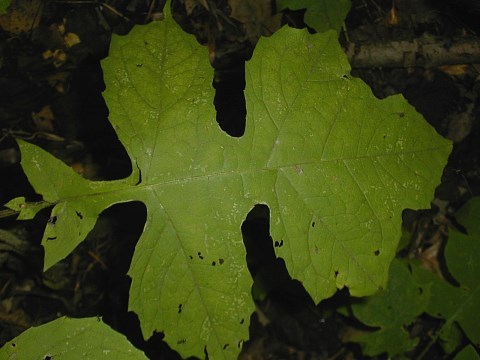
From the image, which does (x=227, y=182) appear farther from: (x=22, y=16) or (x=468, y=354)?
(x=468, y=354)

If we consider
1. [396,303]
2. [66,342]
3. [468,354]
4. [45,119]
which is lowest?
[468,354]

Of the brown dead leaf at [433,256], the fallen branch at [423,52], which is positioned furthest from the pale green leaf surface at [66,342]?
the brown dead leaf at [433,256]

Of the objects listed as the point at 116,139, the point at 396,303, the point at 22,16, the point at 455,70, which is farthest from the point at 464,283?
the point at 22,16

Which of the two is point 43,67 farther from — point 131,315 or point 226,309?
point 226,309


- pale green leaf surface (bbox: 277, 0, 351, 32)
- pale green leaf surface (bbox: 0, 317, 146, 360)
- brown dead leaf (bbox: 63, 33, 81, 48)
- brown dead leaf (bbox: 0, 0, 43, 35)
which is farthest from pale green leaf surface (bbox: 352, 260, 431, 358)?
brown dead leaf (bbox: 0, 0, 43, 35)

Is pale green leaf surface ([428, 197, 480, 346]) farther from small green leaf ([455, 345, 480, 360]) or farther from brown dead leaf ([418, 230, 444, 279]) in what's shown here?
brown dead leaf ([418, 230, 444, 279])

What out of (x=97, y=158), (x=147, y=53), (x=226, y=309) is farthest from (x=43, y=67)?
(x=226, y=309)
